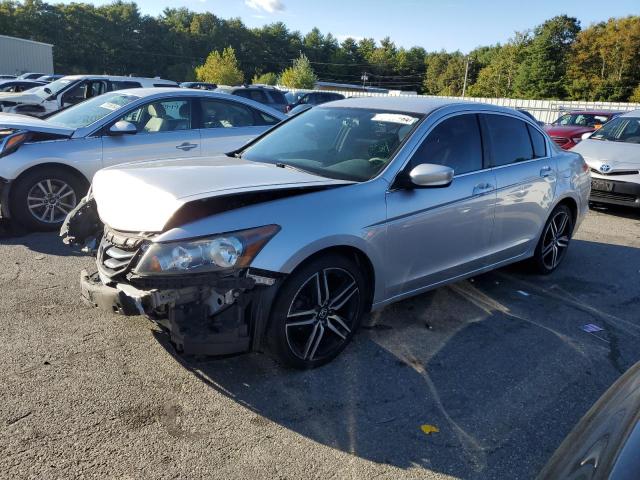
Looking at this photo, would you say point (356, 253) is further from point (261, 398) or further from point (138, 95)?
point (138, 95)

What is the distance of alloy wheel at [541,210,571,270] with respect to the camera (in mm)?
5441

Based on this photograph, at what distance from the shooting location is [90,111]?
6.94 m

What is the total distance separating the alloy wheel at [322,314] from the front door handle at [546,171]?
2.53 metres

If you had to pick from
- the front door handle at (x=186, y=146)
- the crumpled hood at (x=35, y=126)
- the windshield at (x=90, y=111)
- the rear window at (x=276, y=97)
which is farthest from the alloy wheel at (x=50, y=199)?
the rear window at (x=276, y=97)

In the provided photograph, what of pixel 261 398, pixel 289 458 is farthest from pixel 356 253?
pixel 289 458

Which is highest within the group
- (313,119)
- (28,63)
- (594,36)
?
(594,36)

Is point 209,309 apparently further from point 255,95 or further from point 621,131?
point 255,95

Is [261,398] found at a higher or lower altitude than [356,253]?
lower

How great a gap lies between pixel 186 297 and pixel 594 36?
74839mm

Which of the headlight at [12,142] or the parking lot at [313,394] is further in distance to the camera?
the headlight at [12,142]

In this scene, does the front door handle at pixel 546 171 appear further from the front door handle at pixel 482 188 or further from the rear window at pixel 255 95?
the rear window at pixel 255 95

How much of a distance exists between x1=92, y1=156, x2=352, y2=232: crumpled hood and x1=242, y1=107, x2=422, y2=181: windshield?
0.80 ft

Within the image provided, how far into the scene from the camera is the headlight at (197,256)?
9.32ft

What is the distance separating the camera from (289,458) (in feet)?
8.64
